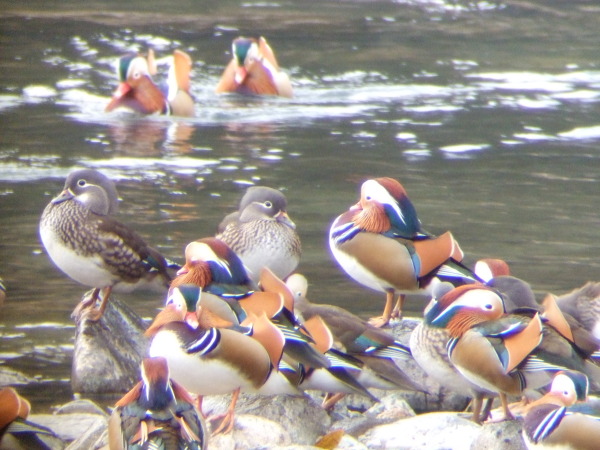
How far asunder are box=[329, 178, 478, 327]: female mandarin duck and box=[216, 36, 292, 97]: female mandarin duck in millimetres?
7453

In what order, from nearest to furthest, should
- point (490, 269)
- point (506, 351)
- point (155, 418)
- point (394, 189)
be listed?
1. point (155, 418)
2. point (506, 351)
3. point (490, 269)
4. point (394, 189)

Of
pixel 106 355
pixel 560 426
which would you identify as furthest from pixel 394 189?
pixel 560 426

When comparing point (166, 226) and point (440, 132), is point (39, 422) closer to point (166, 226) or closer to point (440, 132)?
point (166, 226)

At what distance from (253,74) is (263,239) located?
734 centimetres

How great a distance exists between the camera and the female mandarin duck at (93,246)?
7.06 meters

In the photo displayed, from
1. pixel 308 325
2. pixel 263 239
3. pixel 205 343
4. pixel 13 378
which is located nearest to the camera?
pixel 205 343

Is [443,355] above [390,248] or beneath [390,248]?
beneath

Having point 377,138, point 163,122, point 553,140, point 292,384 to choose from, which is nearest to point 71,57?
point 163,122

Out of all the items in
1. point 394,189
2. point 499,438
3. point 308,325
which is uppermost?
point 394,189

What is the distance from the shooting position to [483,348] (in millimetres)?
5676

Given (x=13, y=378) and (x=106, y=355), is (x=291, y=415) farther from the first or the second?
(x=13, y=378)

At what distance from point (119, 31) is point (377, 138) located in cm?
634

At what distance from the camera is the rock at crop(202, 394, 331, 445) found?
5.88 m

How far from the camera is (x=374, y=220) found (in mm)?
7148
